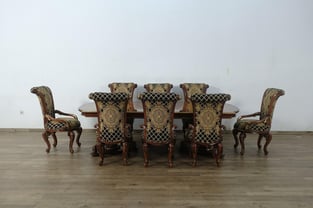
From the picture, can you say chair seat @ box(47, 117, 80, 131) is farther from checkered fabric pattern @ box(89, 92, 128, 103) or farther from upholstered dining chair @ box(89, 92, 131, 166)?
checkered fabric pattern @ box(89, 92, 128, 103)

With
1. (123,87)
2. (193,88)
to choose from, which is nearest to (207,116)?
(193,88)

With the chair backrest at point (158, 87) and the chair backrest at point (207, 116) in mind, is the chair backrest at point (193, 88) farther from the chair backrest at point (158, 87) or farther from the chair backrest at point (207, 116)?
the chair backrest at point (207, 116)

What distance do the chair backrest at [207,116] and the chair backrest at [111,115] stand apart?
92 centimetres

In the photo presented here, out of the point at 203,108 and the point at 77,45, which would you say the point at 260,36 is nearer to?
the point at 203,108

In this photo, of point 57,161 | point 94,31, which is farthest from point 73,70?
point 57,161

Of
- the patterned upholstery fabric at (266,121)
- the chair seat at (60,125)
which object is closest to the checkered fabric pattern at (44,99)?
the chair seat at (60,125)

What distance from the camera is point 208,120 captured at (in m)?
3.43

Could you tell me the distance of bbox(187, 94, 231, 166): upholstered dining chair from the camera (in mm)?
3293

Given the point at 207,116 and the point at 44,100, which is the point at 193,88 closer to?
the point at 207,116

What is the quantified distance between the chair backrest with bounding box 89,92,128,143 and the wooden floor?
16.6 inches

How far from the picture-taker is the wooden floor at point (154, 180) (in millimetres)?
2676

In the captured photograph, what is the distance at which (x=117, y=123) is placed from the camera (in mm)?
3496

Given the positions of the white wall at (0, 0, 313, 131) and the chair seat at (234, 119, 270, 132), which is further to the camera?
the white wall at (0, 0, 313, 131)

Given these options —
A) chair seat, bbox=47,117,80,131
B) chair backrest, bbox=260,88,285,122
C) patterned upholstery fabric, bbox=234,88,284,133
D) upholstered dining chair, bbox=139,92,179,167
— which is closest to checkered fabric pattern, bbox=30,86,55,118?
chair seat, bbox=47,117,80,131
